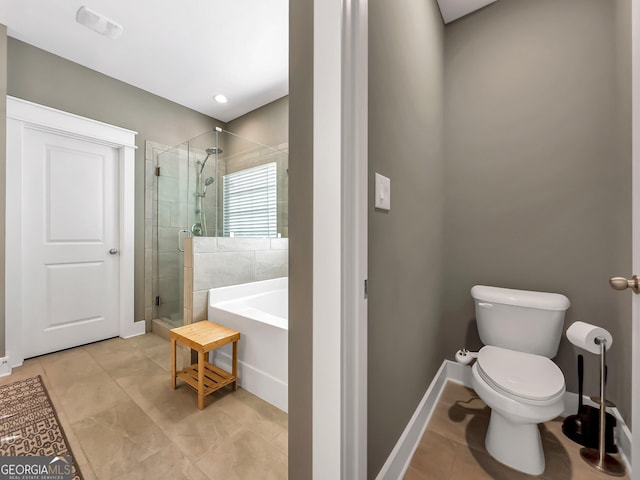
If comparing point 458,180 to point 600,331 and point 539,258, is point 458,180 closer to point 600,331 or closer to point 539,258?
point 539,258

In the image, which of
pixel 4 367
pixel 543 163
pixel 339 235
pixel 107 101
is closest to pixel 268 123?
pixel 107 101

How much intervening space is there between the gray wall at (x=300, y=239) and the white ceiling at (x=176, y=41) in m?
1.52

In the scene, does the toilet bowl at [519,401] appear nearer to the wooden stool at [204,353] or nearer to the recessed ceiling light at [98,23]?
the wooden stool at [204,353]

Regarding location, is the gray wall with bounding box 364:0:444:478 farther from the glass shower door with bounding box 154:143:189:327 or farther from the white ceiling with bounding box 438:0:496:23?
the glass shower door with bounding box 154:143:189:327

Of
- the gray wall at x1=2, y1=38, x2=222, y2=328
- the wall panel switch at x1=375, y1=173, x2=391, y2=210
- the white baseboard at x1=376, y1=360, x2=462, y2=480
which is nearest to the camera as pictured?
the wall panel switch at x1=375, y1=173, x2=391, y2=210

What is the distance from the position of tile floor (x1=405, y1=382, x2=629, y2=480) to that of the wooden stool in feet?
4.00

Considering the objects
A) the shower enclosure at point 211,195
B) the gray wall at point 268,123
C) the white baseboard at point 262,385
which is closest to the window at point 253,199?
the shower enclosure at point 211,195

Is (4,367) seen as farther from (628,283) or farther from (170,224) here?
(628,283)

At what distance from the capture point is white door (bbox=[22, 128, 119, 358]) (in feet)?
7.53

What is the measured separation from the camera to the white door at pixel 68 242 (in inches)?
90.4

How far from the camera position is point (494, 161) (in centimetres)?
173

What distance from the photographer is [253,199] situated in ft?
9.47

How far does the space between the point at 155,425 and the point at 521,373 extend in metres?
1.91

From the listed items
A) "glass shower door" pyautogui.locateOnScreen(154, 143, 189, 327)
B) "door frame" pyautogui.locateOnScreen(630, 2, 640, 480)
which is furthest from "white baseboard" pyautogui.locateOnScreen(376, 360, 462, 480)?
"glass shower door" pyautogui.locateOnScreen(154, 143, 189, 327)
